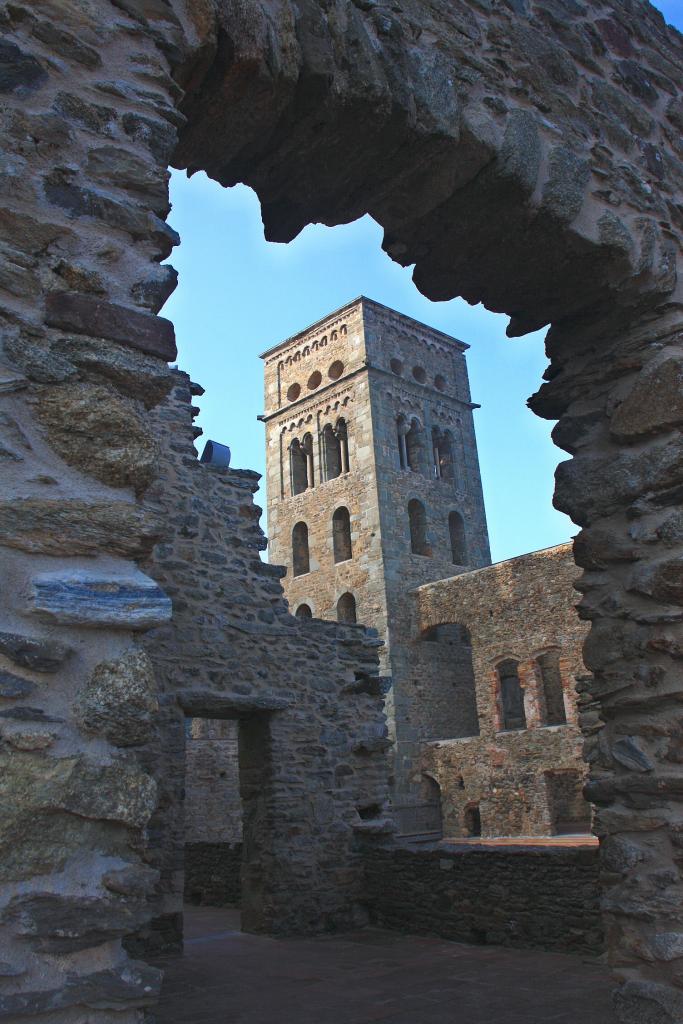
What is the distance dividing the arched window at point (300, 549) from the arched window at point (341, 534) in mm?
1493

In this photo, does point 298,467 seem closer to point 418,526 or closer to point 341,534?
point 341,534

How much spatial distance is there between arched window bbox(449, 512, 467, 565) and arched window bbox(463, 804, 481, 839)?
393 inches

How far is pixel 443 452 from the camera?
30.9 m

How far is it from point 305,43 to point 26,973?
258 cm

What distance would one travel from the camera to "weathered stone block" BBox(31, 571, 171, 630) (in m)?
1.62

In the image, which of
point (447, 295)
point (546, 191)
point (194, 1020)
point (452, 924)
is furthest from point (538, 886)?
point (546, 191)

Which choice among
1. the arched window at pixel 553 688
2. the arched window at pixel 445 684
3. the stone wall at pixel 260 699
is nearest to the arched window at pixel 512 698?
the arched window at pixel 553 688

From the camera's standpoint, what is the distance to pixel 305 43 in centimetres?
255

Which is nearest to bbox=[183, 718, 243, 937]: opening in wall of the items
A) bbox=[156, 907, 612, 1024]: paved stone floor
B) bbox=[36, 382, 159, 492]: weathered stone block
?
bbox=[156, 907, 612, 1024]: paved stone floor

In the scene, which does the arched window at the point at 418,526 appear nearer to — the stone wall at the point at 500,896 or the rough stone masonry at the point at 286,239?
the stone wall at the point at 500,896

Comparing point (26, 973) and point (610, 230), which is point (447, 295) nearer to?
point (610, 230)

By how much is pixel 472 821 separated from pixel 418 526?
10630mm

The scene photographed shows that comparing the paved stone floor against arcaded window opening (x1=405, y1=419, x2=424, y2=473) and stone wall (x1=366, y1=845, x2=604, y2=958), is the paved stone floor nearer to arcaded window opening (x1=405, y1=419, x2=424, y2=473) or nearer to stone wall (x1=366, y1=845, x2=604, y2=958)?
stone wall (x1=366, y1=845, x2=604, y2=958)

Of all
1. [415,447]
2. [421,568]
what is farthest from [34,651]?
[415,447]
